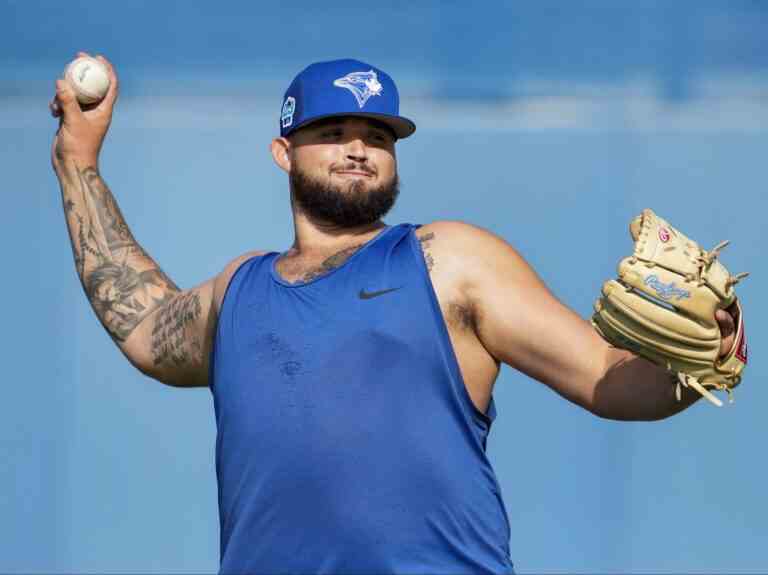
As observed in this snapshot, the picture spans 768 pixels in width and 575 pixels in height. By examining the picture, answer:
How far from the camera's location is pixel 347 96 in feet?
11.0

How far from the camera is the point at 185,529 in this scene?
16.8 feet

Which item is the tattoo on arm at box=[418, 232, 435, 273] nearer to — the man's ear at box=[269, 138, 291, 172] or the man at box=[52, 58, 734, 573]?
the man at box=[52, 58, 734, 573]

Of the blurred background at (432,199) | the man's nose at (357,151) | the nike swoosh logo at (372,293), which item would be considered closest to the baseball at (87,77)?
the man's nose at (357,151)

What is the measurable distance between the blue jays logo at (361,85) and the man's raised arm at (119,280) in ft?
1.81

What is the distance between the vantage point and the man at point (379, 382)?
9.76 feet

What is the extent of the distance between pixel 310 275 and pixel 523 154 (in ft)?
6.59

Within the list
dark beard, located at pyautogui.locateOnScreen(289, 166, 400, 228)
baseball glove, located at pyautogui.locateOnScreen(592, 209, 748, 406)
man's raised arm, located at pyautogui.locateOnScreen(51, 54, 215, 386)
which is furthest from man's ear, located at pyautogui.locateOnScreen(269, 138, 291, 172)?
baseball glove, located at pyautogui.locateOnScreen(592, 209, 748, 406)

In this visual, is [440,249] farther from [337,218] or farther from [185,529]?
[185,529]

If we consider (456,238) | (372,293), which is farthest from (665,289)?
(372,293)

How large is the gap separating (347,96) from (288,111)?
224 mm

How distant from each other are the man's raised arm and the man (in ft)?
0.71

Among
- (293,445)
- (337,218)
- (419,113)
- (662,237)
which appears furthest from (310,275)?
(419,113)

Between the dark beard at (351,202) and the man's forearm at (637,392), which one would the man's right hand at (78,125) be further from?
the man's forearm at (637,392)

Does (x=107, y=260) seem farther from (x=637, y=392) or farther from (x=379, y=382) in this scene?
(x=637, y=392)
